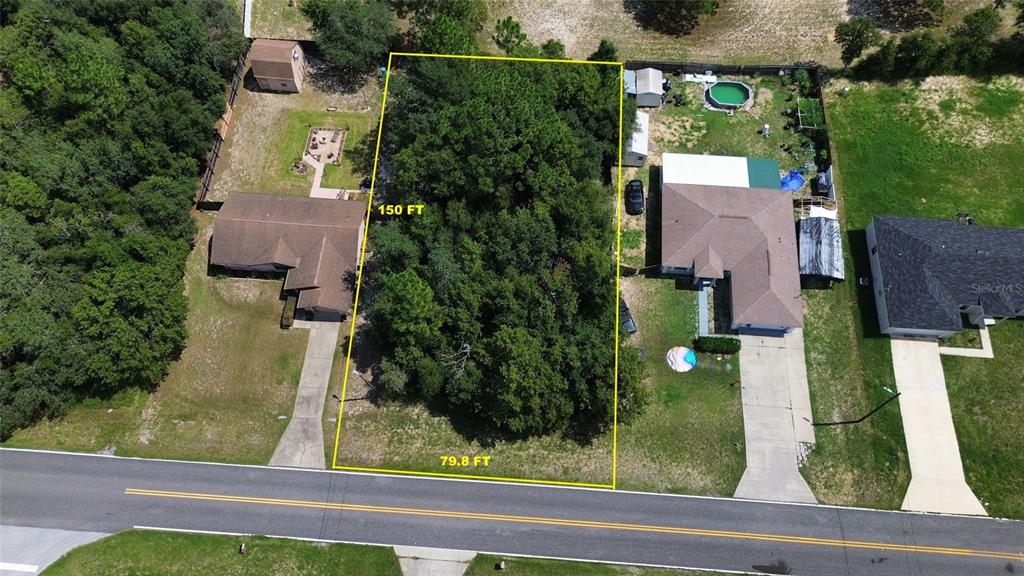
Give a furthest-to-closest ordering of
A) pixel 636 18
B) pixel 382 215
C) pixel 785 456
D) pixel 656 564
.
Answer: pixel 636 18 < pixel 382 215 < pixel 785 456 < pixel 656 564

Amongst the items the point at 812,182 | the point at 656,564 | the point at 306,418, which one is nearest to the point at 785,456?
the point at 656,564

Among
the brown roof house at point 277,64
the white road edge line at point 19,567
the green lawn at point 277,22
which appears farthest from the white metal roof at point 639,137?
the white road edge line at point 19,567

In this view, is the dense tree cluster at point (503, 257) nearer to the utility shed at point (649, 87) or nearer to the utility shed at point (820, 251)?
the utility shed at point (649, 87)

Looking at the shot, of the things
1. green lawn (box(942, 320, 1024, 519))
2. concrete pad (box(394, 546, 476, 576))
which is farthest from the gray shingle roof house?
concrete pad (box(394, 546, 476, 576))

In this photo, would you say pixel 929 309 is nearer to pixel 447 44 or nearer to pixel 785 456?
pixel 785 456

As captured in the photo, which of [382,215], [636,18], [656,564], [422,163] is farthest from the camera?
[636,18]

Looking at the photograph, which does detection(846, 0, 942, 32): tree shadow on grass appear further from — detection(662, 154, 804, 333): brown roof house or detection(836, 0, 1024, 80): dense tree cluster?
detection(662, 154, 804, 333): brown roof house
